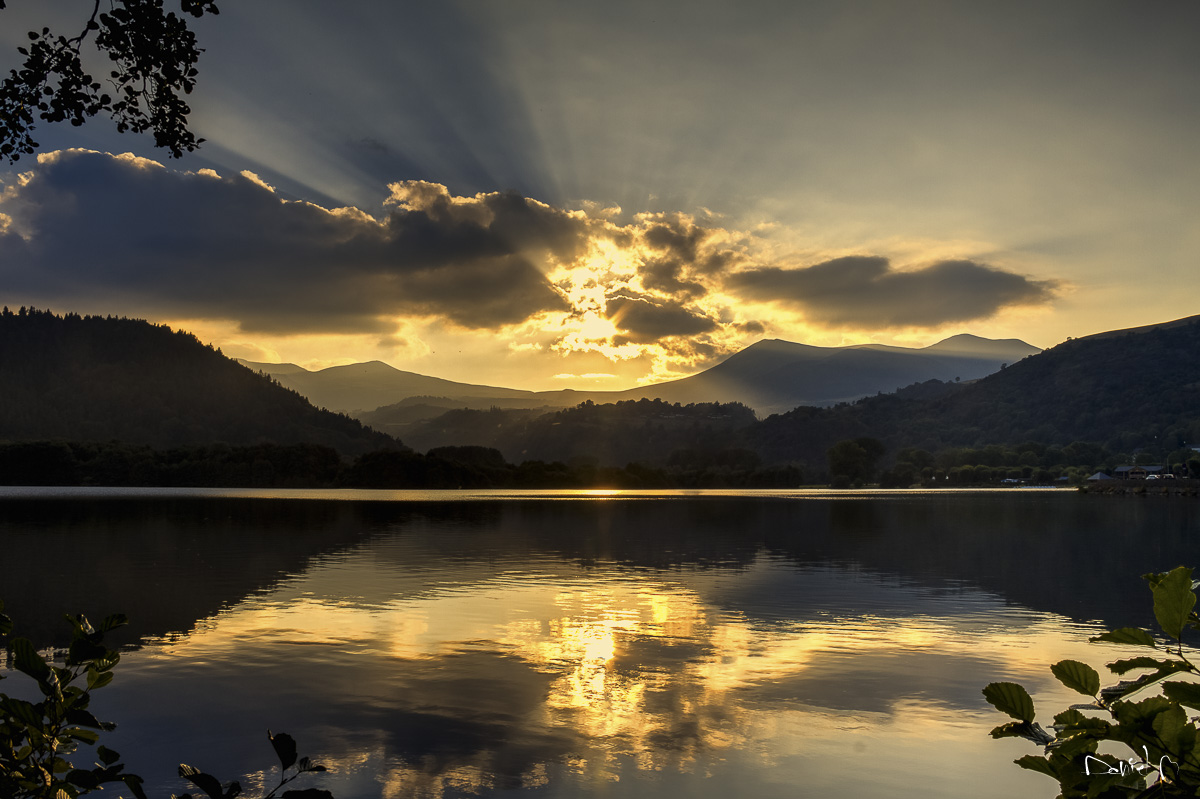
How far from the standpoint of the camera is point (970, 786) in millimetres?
11953

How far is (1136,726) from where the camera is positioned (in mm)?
2938

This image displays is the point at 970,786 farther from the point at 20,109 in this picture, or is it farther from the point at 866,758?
the point at 20,109

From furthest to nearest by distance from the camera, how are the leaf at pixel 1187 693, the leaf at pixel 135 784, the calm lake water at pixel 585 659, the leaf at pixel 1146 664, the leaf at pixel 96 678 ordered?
the calm lake water at pixel 585 659 < the leaf at pixel 96 678 < the leaf at pixel 135 784 < the leaf at pixel 1146 664 < the leaf at pixel 1187 693

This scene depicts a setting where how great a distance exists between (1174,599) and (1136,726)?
48 centimetres

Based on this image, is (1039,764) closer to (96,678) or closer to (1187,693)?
(1187,693)

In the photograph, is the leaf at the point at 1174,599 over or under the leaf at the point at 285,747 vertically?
over

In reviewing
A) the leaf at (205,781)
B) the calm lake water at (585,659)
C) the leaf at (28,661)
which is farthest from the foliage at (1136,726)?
the calm lake water at (585,659)

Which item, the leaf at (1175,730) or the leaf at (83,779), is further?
the leaf at (83,779)

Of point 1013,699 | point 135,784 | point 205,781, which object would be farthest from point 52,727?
point 1013,699

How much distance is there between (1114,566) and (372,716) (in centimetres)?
3685

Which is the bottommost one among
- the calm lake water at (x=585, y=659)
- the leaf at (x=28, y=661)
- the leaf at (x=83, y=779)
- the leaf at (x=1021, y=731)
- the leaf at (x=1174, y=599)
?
the calm lake water at (x=585, y=659)

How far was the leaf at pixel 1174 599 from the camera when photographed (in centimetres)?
280

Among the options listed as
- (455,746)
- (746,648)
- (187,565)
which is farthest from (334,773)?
(187,565)

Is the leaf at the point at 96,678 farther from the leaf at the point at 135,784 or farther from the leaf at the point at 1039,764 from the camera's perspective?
the leaf at the point at 1039,764
